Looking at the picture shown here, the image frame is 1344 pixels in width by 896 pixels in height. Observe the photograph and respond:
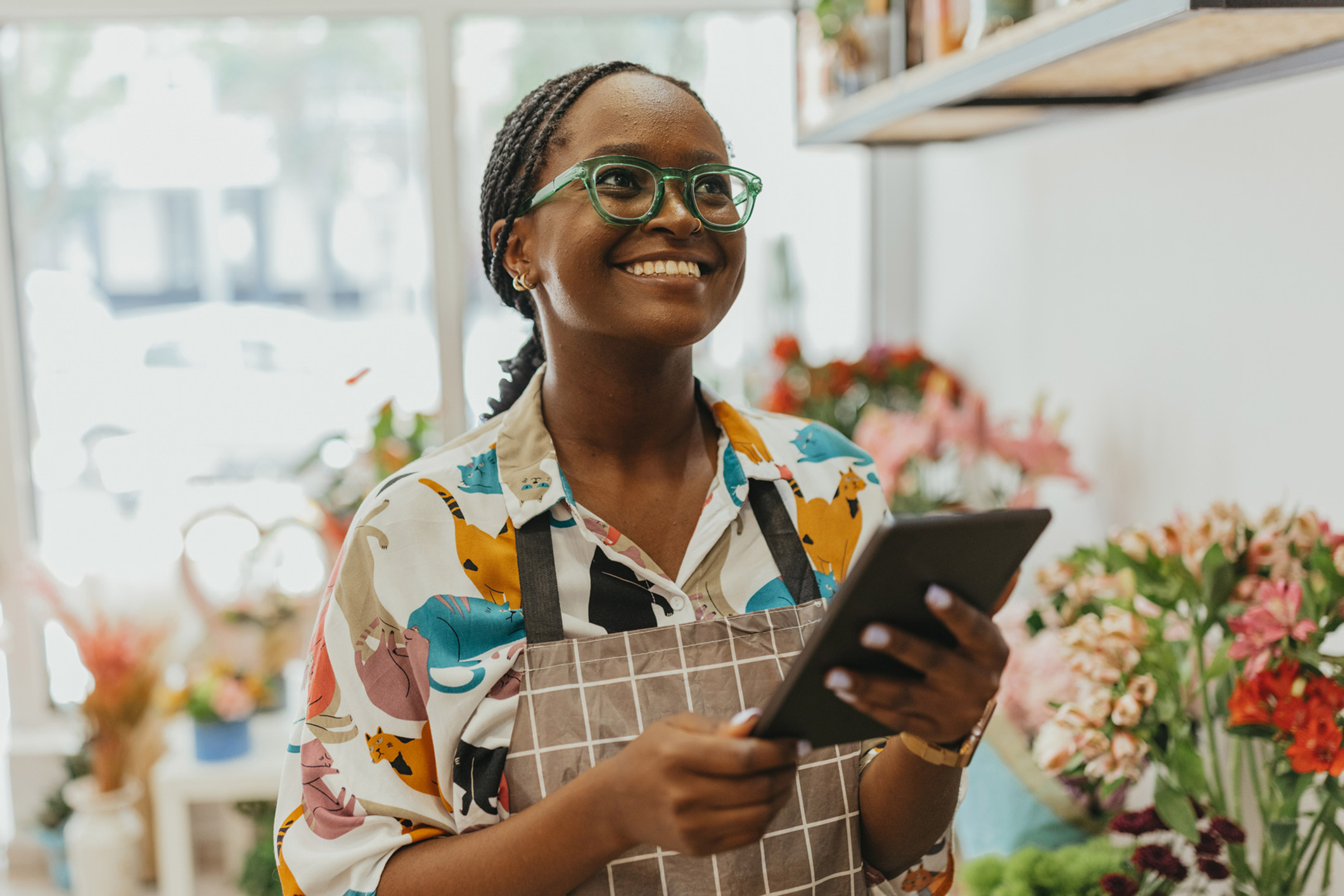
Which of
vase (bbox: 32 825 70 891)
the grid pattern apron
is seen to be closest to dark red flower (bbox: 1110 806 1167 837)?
the grid pattern apron

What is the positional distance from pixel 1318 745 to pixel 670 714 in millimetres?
565

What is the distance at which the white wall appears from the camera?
127cm

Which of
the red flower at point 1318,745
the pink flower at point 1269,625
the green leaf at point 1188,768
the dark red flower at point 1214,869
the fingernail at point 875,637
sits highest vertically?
the fingernail at point 875,637

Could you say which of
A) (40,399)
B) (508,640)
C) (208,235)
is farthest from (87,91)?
(508,640)

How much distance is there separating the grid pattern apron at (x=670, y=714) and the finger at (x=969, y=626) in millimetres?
240

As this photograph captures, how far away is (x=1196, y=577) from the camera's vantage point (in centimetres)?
Answer: 111

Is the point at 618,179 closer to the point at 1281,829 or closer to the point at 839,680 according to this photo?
the point at 839,680

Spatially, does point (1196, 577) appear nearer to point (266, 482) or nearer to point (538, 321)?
point (538, 321)

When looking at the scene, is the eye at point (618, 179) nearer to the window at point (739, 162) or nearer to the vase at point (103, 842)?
the window at point (739, 162)

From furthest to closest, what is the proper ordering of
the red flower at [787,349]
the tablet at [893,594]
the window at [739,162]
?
the window at [739,162]
the red flower at [787,349]
the tablet at [893,594]

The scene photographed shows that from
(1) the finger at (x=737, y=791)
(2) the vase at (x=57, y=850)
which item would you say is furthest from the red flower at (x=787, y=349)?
(2) the vase at (x=57, y=850)

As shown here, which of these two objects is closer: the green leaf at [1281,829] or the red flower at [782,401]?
the green leaf at [1281,829]

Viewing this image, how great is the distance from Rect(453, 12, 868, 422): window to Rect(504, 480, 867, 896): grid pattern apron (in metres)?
1.95

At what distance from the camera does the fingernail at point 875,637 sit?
0.65 meters
